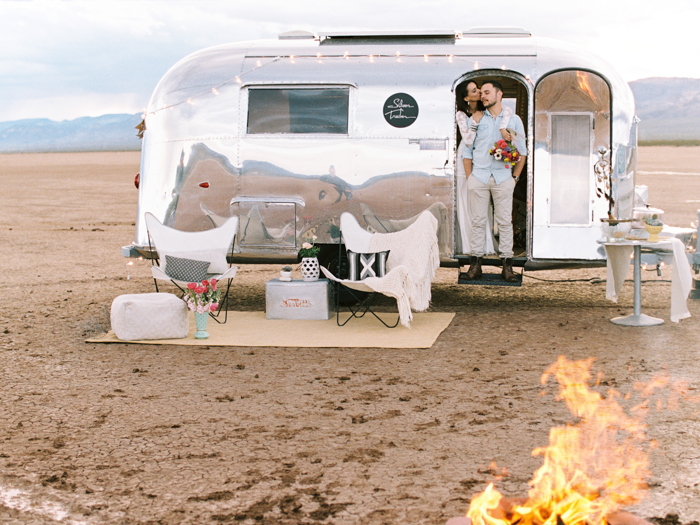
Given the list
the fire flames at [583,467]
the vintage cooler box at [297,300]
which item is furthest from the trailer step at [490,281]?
the fire flames at [583,467]

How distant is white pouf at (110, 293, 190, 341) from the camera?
6.64 meters

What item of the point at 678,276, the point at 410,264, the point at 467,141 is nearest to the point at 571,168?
the point at 467,141

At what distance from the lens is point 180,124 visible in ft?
26.2

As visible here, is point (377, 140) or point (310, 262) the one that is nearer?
point (310, 262)

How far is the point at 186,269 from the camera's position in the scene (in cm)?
755

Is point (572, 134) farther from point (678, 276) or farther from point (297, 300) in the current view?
point (297, 300)

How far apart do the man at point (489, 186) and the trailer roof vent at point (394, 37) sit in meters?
0.91

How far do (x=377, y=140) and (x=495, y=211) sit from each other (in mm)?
1347

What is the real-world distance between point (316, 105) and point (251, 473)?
4.75 m

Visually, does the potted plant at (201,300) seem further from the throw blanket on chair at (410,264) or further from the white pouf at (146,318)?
the throw blanket on chair at (410,264)

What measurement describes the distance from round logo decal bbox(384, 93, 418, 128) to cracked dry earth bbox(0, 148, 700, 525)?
196 centimetres

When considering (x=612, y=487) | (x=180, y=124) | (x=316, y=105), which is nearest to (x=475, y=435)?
(x=612, y=487)

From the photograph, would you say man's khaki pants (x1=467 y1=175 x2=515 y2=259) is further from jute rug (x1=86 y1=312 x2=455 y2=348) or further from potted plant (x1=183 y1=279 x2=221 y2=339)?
potted plant (x1=183 y1=279 x2=221 y2=339)

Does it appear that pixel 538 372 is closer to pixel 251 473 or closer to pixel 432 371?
pixel 432 371
